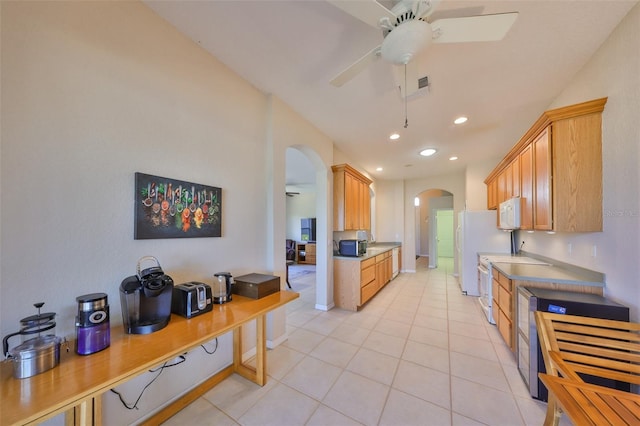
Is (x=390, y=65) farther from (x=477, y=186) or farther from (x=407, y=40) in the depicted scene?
(x=477, y=186)

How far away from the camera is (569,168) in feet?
6.36

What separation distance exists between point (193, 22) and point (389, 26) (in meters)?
1.43

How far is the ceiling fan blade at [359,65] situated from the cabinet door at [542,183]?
1.87m

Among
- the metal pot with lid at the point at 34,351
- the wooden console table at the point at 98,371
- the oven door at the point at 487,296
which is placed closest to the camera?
the wooden console table at the point at 98,371

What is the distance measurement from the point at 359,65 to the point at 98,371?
217cm

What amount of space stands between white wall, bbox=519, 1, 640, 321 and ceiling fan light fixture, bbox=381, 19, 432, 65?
1484mm

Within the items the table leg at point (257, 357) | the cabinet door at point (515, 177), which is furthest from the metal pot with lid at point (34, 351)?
the cabinet door at point (515, 177)

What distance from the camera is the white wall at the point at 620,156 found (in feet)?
4.90

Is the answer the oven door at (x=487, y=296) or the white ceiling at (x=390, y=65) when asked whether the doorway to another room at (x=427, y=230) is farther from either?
the white ceiling at (x=390, y=65)

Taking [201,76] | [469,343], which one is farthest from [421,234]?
[201,76]

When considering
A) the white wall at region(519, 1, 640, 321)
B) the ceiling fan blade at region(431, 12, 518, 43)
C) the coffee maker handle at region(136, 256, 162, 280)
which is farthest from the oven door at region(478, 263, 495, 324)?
the coffee maker handle at region(136, 256, 162, 280)

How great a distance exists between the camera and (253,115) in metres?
2.39

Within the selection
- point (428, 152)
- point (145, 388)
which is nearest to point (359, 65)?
point (145, 388)

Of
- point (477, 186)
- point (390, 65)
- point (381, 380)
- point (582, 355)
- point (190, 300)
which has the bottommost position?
point (381, 380)
